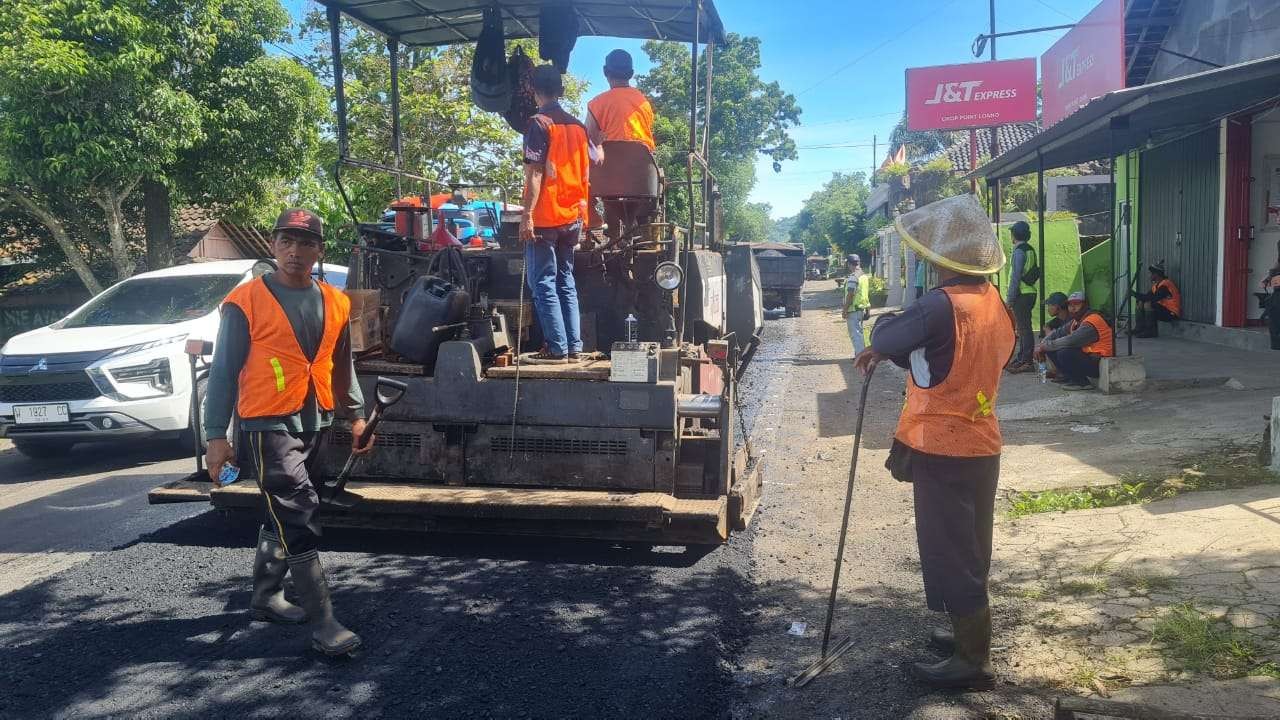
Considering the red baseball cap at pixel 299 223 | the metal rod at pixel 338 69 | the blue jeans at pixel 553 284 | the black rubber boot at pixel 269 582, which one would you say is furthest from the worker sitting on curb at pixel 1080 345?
the black rubber boot at pixel 269 582

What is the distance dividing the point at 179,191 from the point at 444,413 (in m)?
13.2

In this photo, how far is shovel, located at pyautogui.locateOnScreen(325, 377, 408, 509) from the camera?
168 inches

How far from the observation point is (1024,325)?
12.4 meters

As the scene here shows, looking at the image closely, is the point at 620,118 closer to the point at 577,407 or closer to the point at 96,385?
the point at 577,407

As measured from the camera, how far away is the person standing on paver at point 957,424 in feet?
11.5

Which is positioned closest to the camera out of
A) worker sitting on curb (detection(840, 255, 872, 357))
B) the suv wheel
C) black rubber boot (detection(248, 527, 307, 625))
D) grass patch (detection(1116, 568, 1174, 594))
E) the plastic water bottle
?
the plastic water bottle

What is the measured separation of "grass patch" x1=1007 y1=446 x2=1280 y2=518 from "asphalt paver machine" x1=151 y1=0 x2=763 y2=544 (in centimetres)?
209

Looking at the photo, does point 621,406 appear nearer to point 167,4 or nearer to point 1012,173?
point 1012,173

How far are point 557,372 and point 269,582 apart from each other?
1.74m

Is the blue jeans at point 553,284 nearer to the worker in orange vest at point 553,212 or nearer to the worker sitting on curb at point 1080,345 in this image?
the worker in orange vest at point 553,212

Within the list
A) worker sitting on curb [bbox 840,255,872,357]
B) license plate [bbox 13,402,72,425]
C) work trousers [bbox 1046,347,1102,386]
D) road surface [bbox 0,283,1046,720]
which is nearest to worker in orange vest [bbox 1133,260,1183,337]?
worker sitting on curb [bbox 840,255,872,357]

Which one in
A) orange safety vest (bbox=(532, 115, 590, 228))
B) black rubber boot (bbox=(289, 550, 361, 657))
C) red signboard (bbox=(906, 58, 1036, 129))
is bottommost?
black rubber boot (bbox=(289, 550, 361, 657))

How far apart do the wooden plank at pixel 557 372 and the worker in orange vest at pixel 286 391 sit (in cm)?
111

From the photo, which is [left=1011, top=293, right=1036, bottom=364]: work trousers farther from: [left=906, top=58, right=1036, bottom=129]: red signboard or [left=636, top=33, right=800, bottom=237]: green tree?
Result: [left=636, top=33, right=800, bottom=237]: green tree
